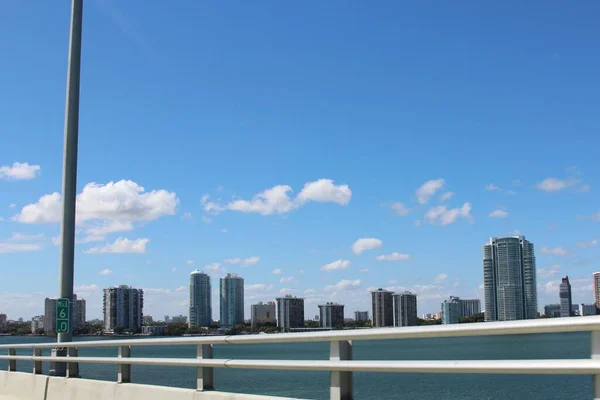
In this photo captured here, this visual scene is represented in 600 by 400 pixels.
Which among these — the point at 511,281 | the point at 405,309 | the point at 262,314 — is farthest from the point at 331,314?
the point at 262,314

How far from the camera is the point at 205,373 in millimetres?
7578

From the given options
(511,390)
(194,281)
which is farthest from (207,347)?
(194,281)

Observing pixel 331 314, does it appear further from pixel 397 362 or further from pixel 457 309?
pixel 397 362

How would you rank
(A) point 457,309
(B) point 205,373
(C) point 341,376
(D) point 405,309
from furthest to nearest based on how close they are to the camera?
(A) point 457,309 < (D) point 405,309 < (B) point 205,373 < (C) point 341,376

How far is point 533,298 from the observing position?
9969cm

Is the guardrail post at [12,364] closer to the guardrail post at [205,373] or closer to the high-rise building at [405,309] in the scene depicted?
the guardrail post at [205,373]

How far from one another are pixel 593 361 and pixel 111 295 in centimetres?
13749

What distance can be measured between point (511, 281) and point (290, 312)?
137ft

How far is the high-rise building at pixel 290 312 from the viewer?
4911 inches

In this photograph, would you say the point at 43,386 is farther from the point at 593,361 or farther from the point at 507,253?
the point at 507,253

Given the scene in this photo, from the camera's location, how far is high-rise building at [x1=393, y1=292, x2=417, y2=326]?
294 ft

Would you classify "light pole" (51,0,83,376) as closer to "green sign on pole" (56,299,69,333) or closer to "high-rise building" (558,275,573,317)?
"green sign on pole" (56,299,69,333)

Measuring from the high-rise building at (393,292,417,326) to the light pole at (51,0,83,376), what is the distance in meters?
78.4

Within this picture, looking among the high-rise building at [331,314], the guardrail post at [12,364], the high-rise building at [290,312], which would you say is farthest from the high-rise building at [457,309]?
the guardrail post at [12,364]
